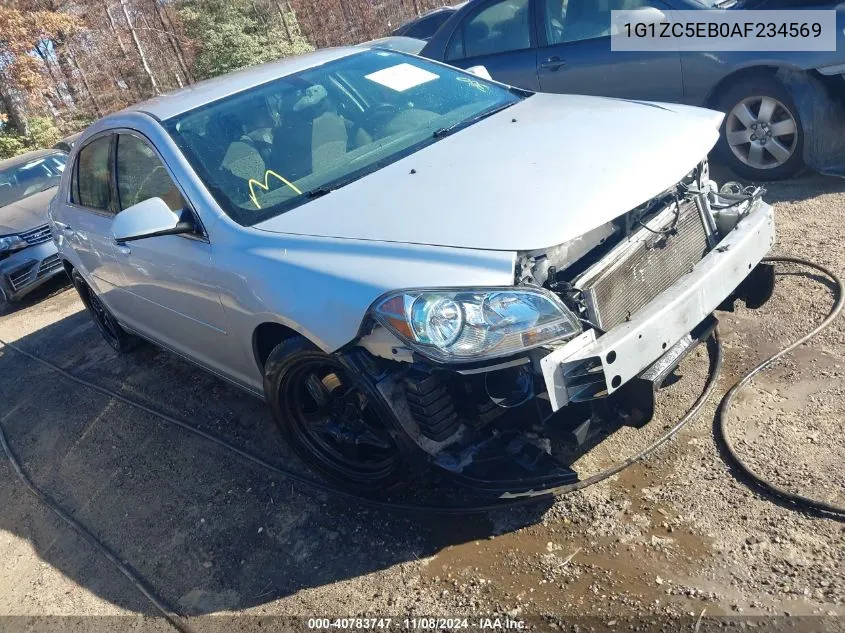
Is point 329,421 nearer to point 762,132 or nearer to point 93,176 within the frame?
point 93,176

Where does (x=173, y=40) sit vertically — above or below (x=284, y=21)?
above

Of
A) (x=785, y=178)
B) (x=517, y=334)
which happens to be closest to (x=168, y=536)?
(x=517, y=334)

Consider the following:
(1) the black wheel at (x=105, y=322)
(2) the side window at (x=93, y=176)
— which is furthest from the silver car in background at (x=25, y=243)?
(2) the side window at (x=93, y=176)

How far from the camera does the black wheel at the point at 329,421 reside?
3.00 metres

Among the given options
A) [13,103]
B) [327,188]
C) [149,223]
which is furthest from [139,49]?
[327,188]

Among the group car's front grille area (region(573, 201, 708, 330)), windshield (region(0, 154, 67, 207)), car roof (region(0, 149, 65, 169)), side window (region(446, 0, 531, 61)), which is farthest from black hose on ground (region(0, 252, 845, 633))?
car roof (region(0, 149, 65, 169))

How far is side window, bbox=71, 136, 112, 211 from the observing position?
4.36 m

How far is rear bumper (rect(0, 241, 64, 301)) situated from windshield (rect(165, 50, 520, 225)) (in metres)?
5.22

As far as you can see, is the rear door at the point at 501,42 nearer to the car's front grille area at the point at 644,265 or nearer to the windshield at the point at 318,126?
the windshield at the point at 318,126

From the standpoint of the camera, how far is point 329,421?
10.8ft

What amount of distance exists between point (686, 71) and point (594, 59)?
0.76 meters

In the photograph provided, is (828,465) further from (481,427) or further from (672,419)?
(481,427)

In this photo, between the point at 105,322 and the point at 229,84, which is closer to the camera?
the point at 229,84

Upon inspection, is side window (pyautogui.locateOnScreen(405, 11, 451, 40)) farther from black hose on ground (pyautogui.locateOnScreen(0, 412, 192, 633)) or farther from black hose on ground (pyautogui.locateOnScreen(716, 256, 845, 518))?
black hose on ground (pyautogui.locateOnScreen(0, 412, 192, 633))
